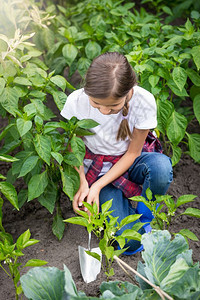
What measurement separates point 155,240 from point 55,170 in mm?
725

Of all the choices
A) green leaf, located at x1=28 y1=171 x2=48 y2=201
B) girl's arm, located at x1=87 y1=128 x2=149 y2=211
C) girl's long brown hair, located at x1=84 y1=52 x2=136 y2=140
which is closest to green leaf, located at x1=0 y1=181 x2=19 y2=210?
green leaf, located at x1=28 y1=171 x2=48 y2=201

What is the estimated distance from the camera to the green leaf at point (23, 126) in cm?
181

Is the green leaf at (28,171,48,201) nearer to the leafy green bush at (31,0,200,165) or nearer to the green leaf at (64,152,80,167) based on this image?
the green leaf at (64,152,80,167)

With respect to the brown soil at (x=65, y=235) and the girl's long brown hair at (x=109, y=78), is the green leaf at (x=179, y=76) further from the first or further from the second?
the brown soil at (x=65, y=235)

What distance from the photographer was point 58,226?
7.25ft

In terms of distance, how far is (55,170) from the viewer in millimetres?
2119

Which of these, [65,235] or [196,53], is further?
[196,53]

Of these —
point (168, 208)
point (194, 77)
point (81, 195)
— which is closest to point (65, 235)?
point (81, 195)

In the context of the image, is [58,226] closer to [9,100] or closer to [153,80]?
[9,100]

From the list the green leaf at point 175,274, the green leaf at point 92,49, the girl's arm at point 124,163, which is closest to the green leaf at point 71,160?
the girl's arm at point 124,163

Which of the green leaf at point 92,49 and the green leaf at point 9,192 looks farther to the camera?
the green leaf at point 92,49

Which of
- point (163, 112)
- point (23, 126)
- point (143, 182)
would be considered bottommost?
point (143, 182)

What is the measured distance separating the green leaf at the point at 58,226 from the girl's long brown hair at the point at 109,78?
0.73m

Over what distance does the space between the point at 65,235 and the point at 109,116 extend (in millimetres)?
691
